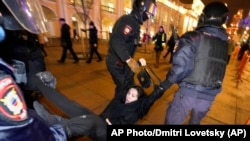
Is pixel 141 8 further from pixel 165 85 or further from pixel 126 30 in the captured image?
pixel 165 85

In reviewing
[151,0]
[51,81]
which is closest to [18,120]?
[51,81]

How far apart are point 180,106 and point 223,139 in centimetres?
75

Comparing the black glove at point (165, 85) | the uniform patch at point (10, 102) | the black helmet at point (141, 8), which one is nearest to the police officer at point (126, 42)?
the black helmet at point (141, 8)

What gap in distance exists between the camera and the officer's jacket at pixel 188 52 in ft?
6.11

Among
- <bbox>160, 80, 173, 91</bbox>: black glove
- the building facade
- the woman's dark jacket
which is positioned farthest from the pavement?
the building facade

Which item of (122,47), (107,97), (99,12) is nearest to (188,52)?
(122,47)

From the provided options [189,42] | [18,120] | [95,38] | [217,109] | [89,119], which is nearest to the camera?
[18,120]

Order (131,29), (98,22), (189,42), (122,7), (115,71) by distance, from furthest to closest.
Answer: (122,7)
(98,22)
(115,71)
(131,29)
(189,42)

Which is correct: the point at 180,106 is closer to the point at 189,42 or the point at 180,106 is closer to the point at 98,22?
the point at 189,42

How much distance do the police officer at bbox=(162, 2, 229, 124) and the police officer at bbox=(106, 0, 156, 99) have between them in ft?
2.72

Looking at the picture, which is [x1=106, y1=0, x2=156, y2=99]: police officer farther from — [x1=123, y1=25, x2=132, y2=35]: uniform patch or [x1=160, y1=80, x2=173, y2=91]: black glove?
[x1=160, y1=80, x2=173, y2=91]: black glove

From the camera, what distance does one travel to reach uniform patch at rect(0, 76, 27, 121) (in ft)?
2.39

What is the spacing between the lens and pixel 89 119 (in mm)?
1485

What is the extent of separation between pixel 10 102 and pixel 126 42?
83.6 inches
